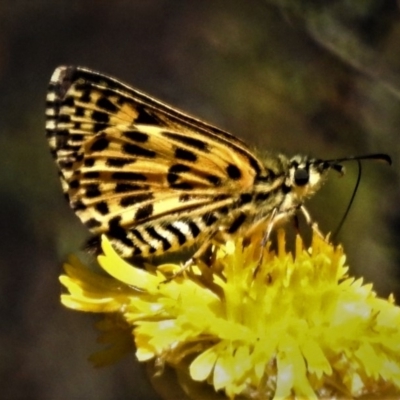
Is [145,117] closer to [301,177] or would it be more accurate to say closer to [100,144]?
[100,144]

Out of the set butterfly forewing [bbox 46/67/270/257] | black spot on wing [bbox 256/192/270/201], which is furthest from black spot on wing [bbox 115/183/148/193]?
black spot on wing [bbox 256/192/270/201]

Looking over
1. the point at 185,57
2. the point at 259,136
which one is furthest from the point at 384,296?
the point at 185,57

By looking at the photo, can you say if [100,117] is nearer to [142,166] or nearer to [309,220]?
[142,166]

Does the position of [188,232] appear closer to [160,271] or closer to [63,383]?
[160,271]

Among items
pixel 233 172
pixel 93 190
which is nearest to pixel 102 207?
pixel 93 190

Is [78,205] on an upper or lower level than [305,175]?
lower

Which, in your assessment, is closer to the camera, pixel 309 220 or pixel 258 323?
pixel 258 323

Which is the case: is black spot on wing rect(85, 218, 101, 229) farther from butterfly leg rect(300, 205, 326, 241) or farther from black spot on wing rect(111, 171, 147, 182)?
butterfly leg rect(300, 205, 326, 241)

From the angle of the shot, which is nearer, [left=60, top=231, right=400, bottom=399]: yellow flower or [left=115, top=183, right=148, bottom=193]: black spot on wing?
[left=60, top=231, right=400, bottom=399]: yellow flower

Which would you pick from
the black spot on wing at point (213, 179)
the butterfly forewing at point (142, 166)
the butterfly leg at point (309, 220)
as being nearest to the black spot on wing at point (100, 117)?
the butterfly forewing at point (142, 166)
